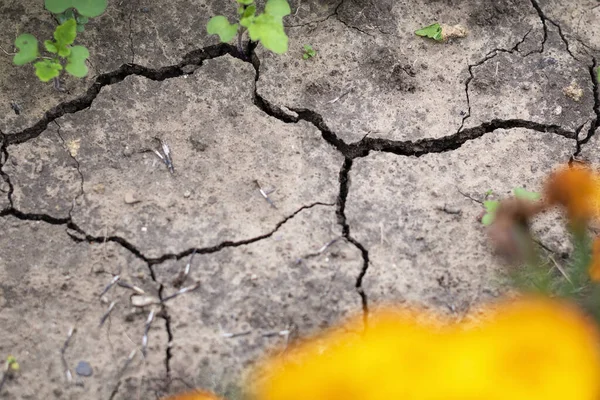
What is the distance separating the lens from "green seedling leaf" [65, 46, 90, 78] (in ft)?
7.82

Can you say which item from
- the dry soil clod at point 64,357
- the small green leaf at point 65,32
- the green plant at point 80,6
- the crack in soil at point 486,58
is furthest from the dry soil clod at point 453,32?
the dry soil clod at point 64,357

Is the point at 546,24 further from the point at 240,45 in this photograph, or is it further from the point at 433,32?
the point at 240,45

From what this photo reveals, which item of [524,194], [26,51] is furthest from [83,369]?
[524,194]

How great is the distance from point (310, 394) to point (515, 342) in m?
0.48

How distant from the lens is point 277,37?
93.5 inches

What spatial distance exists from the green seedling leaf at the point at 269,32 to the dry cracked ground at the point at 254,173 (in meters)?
0.37

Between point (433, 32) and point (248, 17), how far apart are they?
0.90 metres

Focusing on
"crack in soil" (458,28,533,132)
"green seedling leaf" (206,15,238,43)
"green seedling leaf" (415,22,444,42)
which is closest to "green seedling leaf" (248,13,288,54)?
"green seedling leaf" (206,15,238,43)

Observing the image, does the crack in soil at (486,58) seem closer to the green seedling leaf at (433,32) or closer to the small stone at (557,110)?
the green seedling leaf at (433,32)

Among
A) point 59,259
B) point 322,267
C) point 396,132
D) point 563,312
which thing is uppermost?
point 396,132

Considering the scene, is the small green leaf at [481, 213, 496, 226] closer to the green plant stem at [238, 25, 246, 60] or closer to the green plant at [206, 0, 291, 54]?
the green plant at [206, 0, 291, 54]

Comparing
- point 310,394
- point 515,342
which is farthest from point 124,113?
point 515,342

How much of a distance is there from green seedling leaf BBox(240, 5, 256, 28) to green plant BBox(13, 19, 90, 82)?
1.98 ft

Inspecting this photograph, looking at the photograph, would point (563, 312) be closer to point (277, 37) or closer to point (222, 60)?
point (277, 37)
